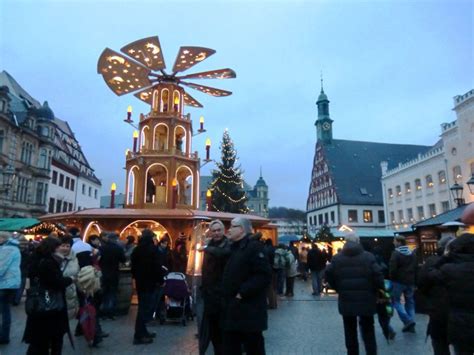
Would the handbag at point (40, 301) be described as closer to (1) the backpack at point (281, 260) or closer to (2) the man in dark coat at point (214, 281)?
(2) the man in dark coat at point (214, 281)

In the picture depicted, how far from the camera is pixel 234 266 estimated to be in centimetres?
409

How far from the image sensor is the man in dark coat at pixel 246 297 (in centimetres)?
392

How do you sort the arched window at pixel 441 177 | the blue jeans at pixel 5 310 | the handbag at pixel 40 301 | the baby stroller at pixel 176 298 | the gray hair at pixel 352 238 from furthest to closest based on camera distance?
the arched window at pixel 441 177
the baby stroller at pixel 176 298
the blue jeans at pixel 5 310
the gray hair at pixel 352 238
the handbag at pixel 40 301

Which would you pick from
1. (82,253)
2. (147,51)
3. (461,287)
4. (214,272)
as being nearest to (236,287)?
(214,272)

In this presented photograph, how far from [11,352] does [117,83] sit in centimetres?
1323

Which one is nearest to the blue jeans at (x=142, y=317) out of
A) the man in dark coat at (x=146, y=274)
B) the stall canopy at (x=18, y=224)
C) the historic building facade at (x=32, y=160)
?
the man in dark coat at (x=146, y=274)

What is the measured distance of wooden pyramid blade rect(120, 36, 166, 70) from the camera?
A: 15367 millimetres

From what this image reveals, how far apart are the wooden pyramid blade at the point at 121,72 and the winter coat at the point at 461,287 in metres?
15.2

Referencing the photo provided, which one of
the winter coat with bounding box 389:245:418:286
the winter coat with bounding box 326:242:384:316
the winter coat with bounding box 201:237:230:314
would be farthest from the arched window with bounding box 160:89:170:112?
the winter coat with bounding box 326:242:384:316

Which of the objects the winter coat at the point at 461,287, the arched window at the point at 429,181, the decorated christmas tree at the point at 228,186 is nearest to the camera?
the winter coat at the point at 461,287

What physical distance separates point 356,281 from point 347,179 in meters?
59.1

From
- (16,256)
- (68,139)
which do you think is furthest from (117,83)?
(68,139)

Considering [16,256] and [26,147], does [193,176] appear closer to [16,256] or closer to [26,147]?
[16,256]

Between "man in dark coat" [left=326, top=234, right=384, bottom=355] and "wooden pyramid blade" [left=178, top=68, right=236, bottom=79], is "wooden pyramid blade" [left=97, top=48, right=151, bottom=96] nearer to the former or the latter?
"wooden pyramid blade" [left=178, top=68, right=236, bottom=79]
